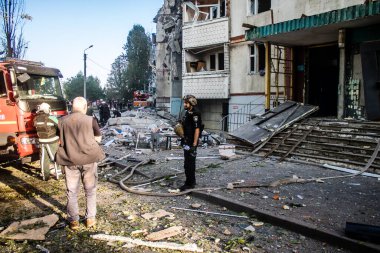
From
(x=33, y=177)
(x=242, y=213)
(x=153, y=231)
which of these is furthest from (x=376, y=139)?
(x=33, y=177)

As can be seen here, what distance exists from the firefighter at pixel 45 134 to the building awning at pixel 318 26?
837 centimetres

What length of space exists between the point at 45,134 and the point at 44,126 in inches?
7.9

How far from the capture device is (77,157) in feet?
14.8

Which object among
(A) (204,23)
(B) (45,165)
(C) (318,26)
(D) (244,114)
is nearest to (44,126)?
(B) (45,165)

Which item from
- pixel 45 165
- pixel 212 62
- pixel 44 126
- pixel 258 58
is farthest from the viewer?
pixel 212 62

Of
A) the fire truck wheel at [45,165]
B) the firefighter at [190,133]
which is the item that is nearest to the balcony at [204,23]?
the firefighter at [190,133]

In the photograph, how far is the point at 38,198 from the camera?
617 centimetres

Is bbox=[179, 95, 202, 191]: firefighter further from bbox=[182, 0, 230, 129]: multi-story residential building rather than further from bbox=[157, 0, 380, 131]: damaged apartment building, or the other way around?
bbox=[182, 0, 230, 129]: multi-story residential building

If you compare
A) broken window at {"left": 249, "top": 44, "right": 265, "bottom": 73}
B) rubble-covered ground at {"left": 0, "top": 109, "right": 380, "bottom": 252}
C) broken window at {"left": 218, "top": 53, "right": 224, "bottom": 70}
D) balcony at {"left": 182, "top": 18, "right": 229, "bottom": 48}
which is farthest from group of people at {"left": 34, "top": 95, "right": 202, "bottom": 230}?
broken window at {"left": 218, "top": 53, "right": 224, "bottom": 70}

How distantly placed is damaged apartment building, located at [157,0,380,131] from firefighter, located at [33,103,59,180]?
326 inches

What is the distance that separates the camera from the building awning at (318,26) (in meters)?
9.25

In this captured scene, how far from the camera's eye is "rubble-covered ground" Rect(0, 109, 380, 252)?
13.4ft

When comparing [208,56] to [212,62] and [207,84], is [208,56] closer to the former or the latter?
[212,62]

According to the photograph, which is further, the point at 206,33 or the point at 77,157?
the point at 206,33
